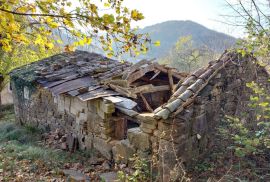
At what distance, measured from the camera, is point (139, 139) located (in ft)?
16.3

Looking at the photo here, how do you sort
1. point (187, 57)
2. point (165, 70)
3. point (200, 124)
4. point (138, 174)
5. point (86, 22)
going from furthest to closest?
point (187, 57) < point (165, 70) < point (200, 124) < point (138, 174) < point (86, 22)

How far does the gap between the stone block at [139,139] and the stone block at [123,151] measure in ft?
0.53

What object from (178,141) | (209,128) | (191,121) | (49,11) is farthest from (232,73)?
(49,11)

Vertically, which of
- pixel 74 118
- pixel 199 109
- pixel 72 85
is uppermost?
pixel 72 85

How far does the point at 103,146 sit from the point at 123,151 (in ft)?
3.08

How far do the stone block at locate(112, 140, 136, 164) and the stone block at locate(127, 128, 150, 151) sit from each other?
16 centimetres

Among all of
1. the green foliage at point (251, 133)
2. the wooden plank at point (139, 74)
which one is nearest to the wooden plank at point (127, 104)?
the wooden plank at point (139, 74)

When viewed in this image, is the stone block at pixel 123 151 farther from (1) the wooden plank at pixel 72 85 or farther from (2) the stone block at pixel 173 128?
(1) the wooden plank at pixel 72 85

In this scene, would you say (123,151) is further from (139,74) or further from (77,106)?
(139,74)

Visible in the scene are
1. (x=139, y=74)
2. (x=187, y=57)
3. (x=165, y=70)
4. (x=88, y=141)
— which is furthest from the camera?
(x=187, y=57)

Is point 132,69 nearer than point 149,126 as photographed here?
No

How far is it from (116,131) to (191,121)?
2.31 metres

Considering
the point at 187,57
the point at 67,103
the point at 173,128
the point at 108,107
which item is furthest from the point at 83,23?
the point at 187,57

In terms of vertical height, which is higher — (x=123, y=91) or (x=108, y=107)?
(x=123, y=91)
